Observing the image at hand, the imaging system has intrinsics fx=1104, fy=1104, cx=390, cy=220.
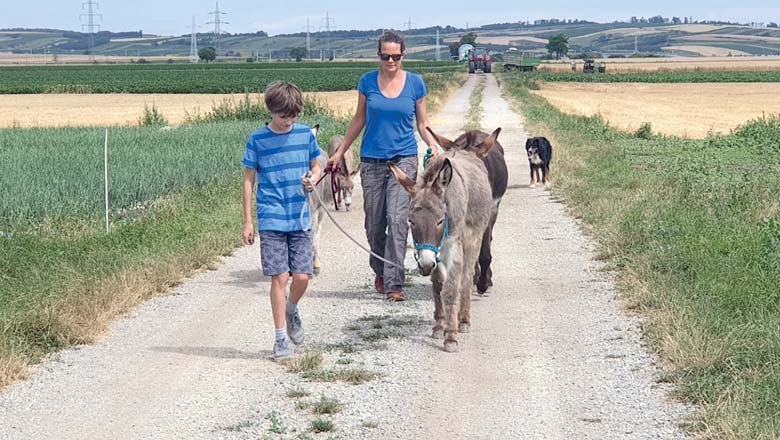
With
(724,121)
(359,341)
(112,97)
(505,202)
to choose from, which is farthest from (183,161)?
(112,97)

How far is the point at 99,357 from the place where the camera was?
308 inches

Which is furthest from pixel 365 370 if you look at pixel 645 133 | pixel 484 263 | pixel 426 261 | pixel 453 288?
pixel 645 133

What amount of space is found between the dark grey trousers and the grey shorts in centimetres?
191

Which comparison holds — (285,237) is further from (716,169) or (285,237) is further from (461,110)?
(461,110)

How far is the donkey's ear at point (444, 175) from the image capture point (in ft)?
25.1

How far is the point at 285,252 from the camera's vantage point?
765 centimetres

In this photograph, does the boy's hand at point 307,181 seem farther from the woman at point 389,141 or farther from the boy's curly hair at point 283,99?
the woman at point 389,141

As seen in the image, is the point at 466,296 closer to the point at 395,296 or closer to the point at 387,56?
the point at 395,296

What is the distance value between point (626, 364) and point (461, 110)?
38.7 meters

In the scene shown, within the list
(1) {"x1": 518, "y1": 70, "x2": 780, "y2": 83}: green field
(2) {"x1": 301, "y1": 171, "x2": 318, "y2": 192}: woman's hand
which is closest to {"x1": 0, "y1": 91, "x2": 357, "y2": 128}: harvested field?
(2) {"x1": 301, "y1": 171, "x2": 318, "y2": 192}: woman's hand

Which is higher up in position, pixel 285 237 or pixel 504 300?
pixel 285 237

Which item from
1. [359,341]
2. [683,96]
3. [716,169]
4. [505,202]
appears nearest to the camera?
[359,341]

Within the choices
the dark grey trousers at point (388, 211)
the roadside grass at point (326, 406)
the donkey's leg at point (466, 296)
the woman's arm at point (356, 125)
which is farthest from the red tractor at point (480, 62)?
→ the roadside grass at point (326, 406)

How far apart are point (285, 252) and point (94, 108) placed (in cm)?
5365
